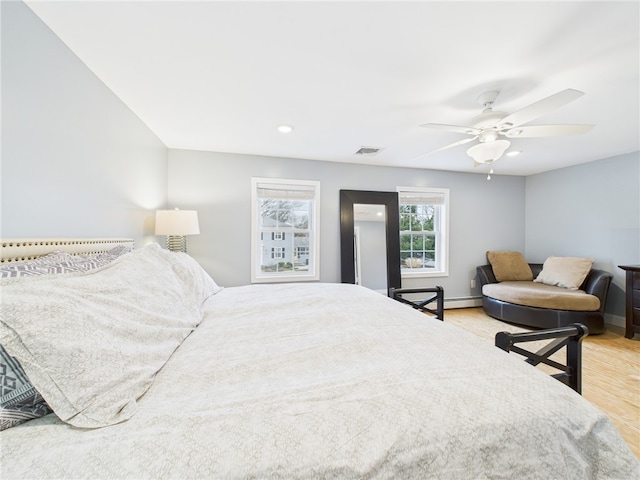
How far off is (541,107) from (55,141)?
2920 mm

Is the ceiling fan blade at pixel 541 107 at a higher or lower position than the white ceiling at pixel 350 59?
lower

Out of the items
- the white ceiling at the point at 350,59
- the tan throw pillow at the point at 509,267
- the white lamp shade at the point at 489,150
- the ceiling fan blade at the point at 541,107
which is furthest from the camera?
the tan throw pillow at the point at 509,267

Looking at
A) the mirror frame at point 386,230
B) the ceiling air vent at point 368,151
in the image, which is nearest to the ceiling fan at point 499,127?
the ceiling air vent at point 368,151

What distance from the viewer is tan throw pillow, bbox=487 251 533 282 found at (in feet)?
14.3

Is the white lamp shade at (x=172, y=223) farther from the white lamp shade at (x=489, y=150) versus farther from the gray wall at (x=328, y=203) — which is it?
the white lamp shade at (x=489, y=150)

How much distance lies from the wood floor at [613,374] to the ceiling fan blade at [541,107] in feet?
6.80

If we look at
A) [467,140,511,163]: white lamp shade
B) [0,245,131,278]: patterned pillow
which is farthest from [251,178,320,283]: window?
[0,245,131,278]: patterned pillow

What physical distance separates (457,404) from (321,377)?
411 mm

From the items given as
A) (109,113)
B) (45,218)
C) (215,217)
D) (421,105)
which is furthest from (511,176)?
(45,218)

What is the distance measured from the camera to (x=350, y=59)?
165 centimetres

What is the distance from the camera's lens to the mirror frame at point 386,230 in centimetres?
392

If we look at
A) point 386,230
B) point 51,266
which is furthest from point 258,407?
point 386,230

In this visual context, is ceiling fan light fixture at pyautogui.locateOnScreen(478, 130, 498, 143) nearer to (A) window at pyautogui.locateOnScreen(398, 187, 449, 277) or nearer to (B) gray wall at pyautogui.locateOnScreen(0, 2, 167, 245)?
(A) window at pyautogui.locateOnScreen(398, 187, 449, 277)

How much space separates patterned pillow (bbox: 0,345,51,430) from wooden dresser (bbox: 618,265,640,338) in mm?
5067
